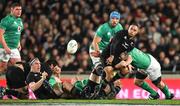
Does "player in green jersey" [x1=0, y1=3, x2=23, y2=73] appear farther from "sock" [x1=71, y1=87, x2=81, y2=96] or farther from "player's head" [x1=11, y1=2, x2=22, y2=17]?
"sock" [x1=71, y1=87, x2=81, y2=96]

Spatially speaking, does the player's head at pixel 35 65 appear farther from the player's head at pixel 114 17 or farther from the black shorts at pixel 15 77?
the player's head at pixel 114 17

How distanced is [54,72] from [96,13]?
7039 millimetres

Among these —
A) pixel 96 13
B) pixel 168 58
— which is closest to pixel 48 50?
pixel 96 13

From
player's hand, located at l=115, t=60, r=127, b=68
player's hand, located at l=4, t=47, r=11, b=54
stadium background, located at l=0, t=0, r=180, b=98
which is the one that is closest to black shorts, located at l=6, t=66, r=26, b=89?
player's hand, located at l=4, t=47, r=11, b=54

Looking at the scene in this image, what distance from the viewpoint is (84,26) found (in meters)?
22.1

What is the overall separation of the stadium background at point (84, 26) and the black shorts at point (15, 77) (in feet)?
16.3

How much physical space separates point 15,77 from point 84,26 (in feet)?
23.2

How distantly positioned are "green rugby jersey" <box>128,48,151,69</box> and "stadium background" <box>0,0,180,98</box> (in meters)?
4.56

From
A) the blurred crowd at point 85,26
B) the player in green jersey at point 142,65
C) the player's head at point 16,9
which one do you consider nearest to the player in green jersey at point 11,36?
the player's head at point 16,9

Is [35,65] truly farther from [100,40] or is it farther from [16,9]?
[100,40]

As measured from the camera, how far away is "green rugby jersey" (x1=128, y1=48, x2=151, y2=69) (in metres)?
15.3

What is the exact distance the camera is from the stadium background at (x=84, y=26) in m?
20.8

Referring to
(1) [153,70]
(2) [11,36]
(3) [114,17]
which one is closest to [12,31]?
(2) [11,36]

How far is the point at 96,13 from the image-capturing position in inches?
888
